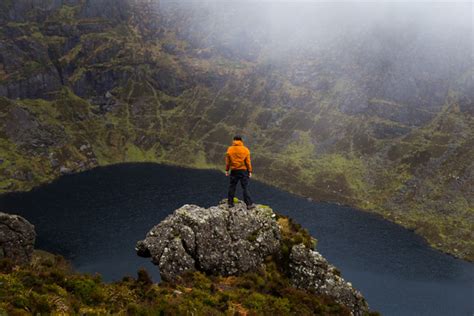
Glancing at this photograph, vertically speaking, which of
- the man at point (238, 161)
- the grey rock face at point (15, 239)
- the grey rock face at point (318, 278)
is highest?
the man at point (238, 161)

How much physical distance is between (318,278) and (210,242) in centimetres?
969

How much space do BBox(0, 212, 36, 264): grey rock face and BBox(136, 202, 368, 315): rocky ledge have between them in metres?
8.75

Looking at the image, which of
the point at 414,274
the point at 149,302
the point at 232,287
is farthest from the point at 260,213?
the point at 414,274

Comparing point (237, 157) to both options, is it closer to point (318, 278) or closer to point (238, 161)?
point (238, 161)

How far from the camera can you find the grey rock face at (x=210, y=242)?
3278cm

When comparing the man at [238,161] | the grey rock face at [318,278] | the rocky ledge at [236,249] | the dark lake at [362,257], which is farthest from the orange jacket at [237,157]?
the dark lake at [362,257]

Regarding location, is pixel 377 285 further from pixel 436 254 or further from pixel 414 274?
pixel 436 254

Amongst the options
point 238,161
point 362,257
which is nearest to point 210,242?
point 238,161

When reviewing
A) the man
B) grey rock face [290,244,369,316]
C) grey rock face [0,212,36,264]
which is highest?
the man

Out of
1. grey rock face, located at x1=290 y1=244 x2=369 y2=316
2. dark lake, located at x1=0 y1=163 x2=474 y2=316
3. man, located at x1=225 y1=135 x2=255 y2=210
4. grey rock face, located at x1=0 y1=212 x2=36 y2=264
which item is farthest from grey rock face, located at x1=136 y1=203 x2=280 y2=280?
dark lake, located at x1=0 y1=163 x2=474 y2=316

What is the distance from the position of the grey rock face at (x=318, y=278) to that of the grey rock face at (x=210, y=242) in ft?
7.13

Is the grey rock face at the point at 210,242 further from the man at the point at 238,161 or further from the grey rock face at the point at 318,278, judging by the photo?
the man at the point at 238,161

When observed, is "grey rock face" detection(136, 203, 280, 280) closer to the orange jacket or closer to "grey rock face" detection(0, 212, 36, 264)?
the orange jacket

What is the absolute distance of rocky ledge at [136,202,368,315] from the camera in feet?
109
